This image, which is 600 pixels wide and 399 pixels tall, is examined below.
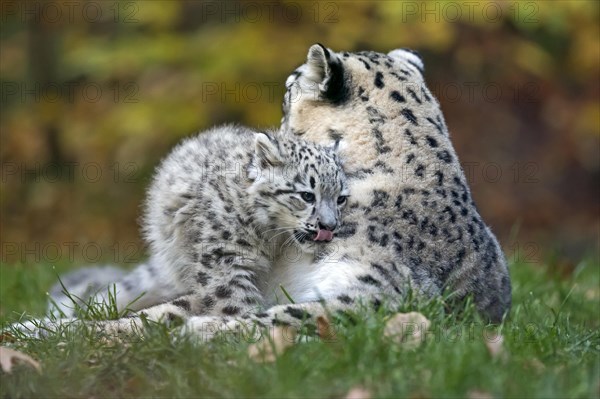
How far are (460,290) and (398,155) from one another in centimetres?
94

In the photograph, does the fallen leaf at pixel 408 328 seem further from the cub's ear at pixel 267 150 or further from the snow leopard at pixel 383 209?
the cub's ear at pixel 267 150

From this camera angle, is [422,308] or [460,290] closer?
[422,308]

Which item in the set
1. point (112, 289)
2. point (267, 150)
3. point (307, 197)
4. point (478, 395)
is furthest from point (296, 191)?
point (478, 395)

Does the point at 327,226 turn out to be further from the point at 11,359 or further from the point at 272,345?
the point at 11,359

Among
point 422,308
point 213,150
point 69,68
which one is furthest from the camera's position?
point 69,68

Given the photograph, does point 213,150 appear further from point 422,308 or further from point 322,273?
point 422,308

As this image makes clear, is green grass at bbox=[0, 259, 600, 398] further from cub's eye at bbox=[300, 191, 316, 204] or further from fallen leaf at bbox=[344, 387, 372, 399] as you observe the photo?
cub's eye at bbox=[300, 191, 316, 204]

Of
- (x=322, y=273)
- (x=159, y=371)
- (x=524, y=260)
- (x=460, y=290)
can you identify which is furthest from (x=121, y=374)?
(x=524, y=260)

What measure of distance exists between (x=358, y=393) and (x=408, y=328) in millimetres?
839

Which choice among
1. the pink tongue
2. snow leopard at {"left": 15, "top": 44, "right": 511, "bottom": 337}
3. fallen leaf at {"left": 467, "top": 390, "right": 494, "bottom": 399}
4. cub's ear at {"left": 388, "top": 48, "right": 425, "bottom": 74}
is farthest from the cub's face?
fallen leaf at {"left": 467, "top": 390, "right": 494, "bottom": 399}

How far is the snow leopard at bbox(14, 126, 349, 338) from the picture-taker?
6.32 metres

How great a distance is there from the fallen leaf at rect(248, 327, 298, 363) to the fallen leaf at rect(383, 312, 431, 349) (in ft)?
1.66

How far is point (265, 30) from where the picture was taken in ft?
43.7

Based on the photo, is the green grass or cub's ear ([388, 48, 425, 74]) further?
cub's ear ([388, 48, 425, 74])
